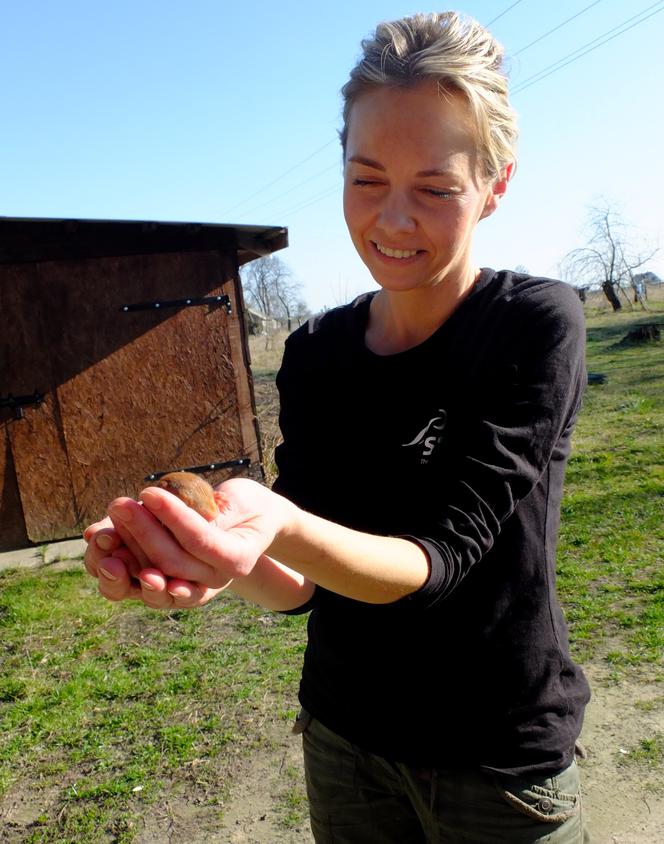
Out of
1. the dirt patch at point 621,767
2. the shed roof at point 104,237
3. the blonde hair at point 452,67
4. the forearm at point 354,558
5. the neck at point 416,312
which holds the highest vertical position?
the shed roof at point 104,237

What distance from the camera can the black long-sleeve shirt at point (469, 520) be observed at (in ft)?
4.68

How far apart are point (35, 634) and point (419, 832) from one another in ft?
16.0

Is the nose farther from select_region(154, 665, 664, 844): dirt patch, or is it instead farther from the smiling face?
select_region(154, 665, 664, 844): dirt patch

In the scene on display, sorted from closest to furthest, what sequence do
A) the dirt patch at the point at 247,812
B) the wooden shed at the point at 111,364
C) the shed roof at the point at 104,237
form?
the dirt patch at the point at 247,812, the shed roof at the point at 104,237, the wooden shed at the point at 111,364

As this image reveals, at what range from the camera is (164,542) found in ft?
3.85

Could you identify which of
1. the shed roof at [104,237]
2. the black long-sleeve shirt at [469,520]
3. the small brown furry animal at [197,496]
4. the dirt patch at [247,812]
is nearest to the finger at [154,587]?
the small brown furry animal at [197,496]

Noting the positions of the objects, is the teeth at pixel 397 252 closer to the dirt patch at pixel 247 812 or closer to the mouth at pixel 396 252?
the mouth at pixel 396 252

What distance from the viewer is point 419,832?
170cm

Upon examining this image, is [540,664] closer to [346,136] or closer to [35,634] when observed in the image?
[346,136]

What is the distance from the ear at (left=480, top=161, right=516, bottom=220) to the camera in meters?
1.61

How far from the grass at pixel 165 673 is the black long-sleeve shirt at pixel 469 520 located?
96.2 inches

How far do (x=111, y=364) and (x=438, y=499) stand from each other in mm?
7123

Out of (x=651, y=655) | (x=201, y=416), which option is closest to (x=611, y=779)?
(x=651, y=655)

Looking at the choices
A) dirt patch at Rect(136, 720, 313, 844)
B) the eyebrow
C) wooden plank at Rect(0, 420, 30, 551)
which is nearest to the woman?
the eyebrow
